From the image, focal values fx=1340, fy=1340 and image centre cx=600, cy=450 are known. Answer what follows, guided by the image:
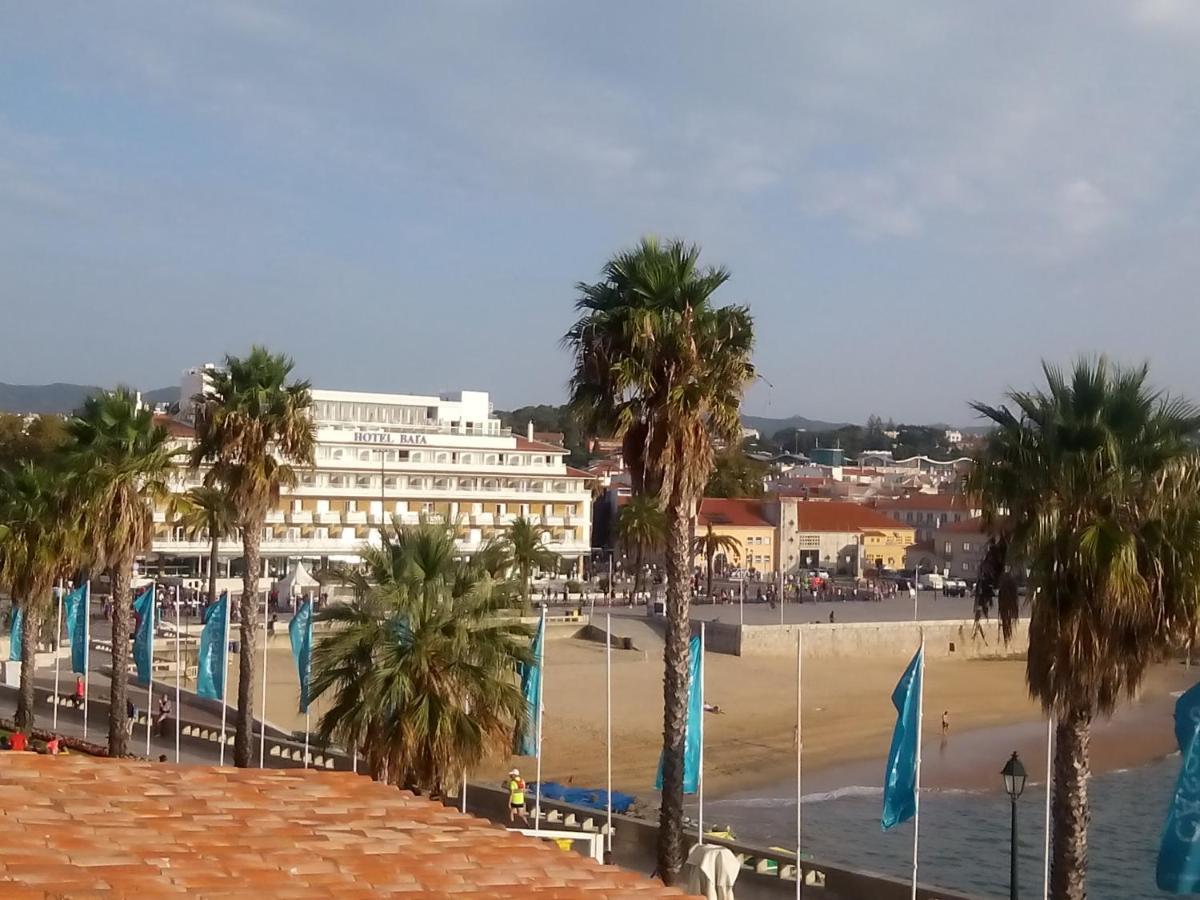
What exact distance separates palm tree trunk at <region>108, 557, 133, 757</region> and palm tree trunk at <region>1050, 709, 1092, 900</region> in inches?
720

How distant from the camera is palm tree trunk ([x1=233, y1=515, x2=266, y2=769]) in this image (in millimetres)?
25125

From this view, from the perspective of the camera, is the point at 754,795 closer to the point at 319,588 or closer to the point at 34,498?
the point at 34,498

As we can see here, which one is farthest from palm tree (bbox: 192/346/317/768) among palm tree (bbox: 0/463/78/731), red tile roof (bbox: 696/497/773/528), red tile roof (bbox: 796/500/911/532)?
red tile roof (bbox: 796/500/911/532)

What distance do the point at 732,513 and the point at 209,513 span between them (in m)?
57.6

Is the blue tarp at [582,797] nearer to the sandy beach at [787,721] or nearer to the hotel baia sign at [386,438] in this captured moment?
the sandy beach at [787,721]

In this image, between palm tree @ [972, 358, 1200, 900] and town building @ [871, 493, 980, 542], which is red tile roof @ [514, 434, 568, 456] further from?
palm tree @ [972, 358, 1200, 900]

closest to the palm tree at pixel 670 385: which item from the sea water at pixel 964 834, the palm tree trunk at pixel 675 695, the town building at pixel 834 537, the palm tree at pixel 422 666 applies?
the palm tree trunk at pixel 675 695

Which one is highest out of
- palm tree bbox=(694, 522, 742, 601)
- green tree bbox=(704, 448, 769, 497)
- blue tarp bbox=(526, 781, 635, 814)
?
green tree bbox=(704, 448, 769, 497)

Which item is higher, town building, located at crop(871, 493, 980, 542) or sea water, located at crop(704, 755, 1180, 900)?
town building, located at crop(871, 493, 980, 542)

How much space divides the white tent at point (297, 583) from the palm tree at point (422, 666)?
43917 mm

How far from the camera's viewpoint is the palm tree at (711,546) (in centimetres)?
8512

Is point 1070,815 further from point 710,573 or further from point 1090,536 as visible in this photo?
point 710,573

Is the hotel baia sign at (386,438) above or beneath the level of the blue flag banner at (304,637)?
above

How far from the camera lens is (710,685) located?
5466 centimetres
